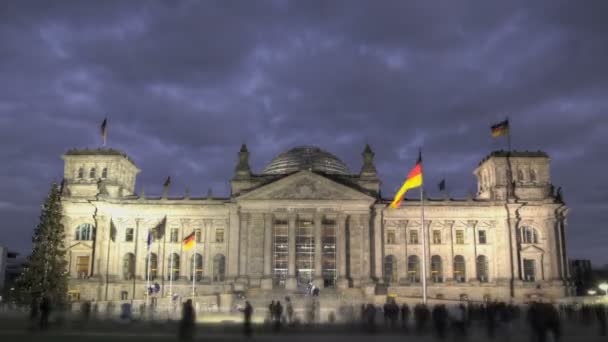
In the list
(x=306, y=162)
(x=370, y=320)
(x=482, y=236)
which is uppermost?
(x=306, y=162)

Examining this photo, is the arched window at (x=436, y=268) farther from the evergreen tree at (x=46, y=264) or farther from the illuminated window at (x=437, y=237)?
the evergreen tree at (x=46, y=264)

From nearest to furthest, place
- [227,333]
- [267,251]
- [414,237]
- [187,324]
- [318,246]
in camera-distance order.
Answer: [187,324]
[227,333]
[267,251]
[318,246]
[414,237]

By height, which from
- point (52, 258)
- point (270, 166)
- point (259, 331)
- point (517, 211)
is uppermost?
point (270, 166)

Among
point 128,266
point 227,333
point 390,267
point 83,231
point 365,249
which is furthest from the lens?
point 128,266

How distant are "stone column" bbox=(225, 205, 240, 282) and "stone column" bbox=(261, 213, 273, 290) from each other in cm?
393

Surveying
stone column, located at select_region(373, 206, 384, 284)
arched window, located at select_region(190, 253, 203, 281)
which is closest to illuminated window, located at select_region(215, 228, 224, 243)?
arched window, located at select_region(190, 253, 203, 281)

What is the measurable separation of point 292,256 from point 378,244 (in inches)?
450

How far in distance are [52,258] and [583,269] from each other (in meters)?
115

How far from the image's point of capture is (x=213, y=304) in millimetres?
63531

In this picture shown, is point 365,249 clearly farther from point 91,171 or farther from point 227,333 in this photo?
point 227,333

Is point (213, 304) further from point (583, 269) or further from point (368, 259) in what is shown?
point (583, 269)

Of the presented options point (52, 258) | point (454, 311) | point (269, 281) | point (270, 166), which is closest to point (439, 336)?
point (454, 311)

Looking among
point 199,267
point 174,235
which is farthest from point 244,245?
point 174,235

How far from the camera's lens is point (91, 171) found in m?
87.8
